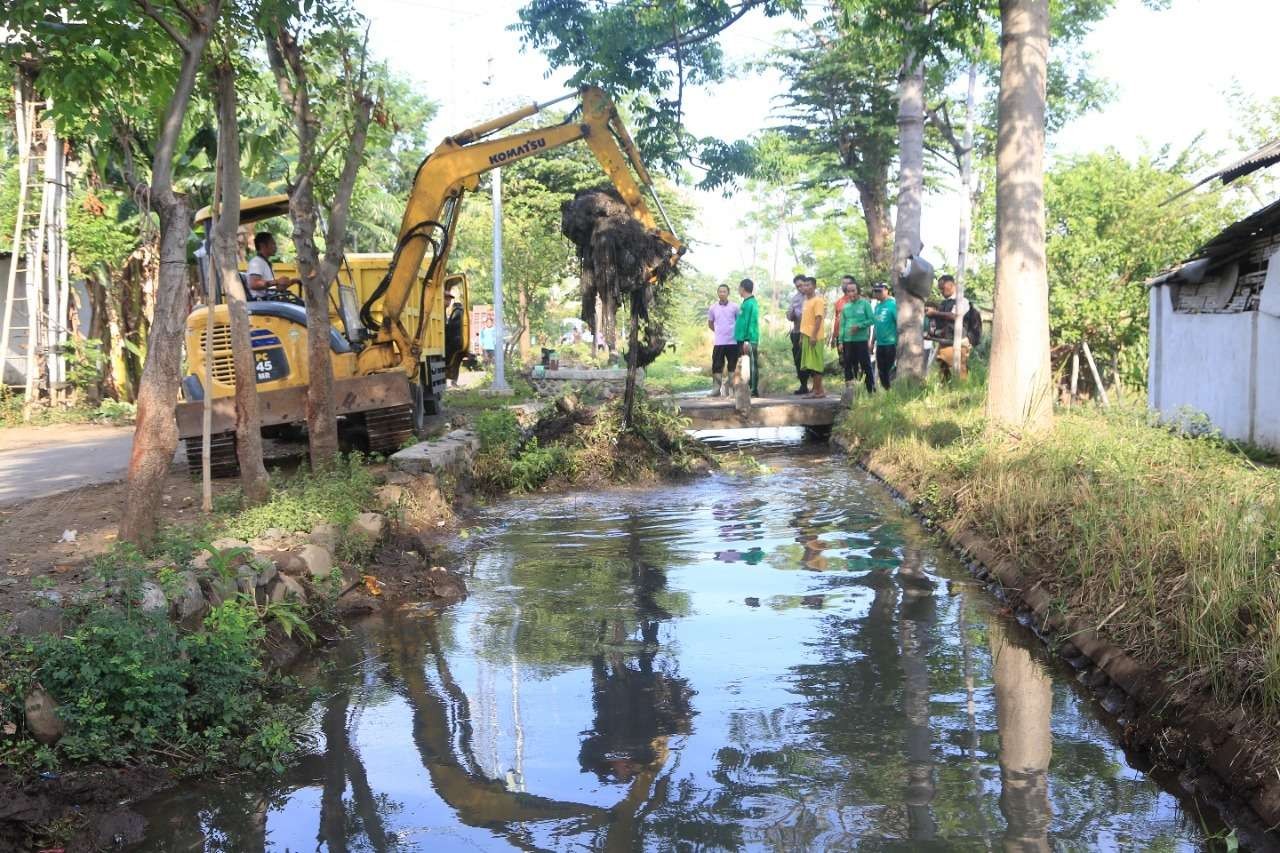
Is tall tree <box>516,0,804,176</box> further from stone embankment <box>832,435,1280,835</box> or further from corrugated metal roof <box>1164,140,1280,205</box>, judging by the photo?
stone embankment <box>832,435,1280,835</box>

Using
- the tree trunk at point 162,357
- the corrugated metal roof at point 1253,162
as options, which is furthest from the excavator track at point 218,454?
the corrugated metal roof at point 1253,162

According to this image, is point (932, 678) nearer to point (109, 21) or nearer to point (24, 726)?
point (24, 726)

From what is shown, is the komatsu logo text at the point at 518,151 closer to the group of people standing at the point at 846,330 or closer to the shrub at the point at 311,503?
the shrub at the point at 311,503

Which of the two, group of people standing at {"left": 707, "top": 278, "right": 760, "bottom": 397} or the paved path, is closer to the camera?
the paved path

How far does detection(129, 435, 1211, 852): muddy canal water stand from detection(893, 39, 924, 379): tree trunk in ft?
32.9

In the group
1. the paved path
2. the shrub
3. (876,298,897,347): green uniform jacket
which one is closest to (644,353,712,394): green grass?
(876,298,897,347): green uniform jacket

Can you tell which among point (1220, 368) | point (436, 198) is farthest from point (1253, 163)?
point (436, 198)

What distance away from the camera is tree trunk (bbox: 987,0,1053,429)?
471 inches

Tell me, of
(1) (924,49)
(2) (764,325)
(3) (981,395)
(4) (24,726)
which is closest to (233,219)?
(4) (24,726)

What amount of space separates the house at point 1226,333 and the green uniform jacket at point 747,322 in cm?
577

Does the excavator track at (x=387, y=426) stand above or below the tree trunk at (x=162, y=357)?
below

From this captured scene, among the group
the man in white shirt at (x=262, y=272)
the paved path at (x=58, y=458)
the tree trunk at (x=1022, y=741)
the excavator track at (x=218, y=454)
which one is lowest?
the tree trunk at (x=1022, y=741)

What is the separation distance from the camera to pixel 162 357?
25.6ft

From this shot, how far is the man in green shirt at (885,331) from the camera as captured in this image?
65.0 feet
